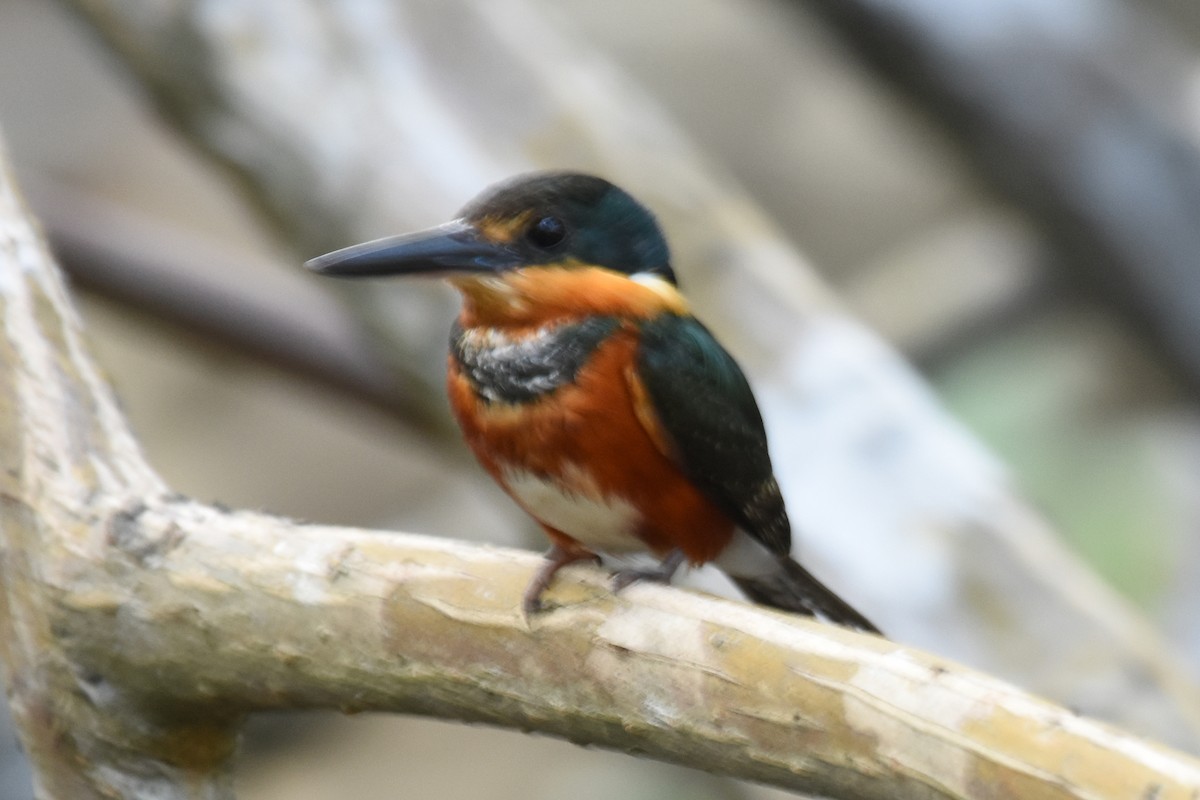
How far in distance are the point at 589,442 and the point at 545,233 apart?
10.4 inches

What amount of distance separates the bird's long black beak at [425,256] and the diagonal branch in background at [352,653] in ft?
1.04

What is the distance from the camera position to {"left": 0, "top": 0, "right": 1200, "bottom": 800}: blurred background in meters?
4.03

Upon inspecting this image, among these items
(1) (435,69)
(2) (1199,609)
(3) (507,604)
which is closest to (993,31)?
(1) (435,69)

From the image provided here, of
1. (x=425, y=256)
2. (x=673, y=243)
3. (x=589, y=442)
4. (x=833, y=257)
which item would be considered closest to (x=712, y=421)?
(x=589, y=442)

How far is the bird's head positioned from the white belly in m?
0.25

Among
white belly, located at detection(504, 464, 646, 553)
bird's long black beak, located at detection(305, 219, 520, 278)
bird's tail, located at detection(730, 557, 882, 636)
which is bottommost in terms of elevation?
bird's tail, located at detection(730, 557, 882, 636)

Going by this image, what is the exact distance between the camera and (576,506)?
186 centimetres

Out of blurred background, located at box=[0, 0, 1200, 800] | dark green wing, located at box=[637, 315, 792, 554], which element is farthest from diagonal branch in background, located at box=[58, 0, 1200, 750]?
dark green wing, located at box=[637, 315, 792, 554]

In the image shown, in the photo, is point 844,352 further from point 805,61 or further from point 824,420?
point 805,61

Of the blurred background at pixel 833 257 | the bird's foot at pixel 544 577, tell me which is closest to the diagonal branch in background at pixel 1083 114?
the blurred background at pixel 833 257

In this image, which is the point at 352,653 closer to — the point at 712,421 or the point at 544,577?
the point at 544,577

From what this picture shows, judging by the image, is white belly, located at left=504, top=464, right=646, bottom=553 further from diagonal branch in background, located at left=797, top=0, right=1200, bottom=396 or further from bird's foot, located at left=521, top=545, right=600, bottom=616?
diagonal branch in background, located at left=797, top=0, right=1200, bottom=396

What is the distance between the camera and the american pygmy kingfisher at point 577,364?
1.82m

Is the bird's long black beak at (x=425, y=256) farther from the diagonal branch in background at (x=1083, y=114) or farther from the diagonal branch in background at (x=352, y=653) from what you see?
the diagonal branch in background at (x=1083, y=114)
